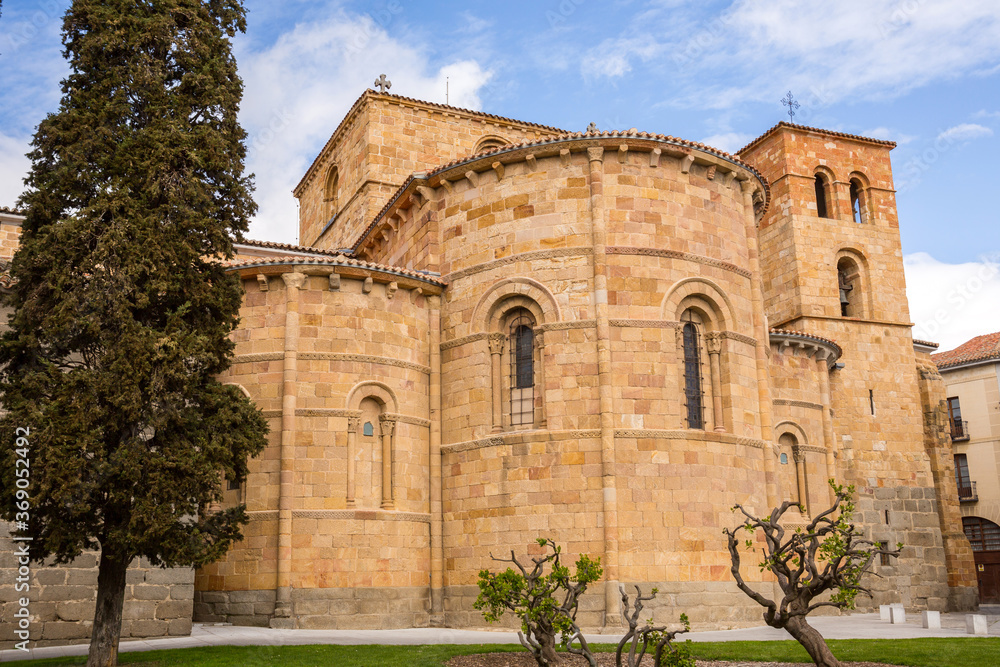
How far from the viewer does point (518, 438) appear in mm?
17641

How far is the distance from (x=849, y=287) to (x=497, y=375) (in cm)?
1680

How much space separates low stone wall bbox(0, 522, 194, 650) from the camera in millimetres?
13906

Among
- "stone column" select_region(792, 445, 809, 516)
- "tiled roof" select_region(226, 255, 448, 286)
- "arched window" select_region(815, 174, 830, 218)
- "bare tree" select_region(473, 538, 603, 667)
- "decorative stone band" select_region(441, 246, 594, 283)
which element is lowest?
"bare tree" select_region(473, 538, 603, 667)

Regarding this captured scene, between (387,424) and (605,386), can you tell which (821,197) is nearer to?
(605,386)

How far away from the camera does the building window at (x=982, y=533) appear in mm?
37531

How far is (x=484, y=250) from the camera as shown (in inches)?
750

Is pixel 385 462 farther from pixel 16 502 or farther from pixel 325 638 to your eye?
pixel 16 502

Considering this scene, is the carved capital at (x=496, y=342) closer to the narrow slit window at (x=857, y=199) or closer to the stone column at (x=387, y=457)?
the stone column at (x=387, y=457)

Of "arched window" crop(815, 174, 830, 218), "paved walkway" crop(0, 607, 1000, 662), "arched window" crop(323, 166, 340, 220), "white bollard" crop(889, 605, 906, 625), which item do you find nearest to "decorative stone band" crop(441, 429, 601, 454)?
"paved walkway" crop(0, 607, 1000, 662)

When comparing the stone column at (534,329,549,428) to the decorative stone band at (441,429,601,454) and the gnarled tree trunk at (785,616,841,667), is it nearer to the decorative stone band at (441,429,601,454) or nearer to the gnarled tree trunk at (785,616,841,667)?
the decorative stone band at (441,429,601,454)

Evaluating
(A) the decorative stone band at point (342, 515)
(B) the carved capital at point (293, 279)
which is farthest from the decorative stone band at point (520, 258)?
(A) the decorative stone band at point (342, 515)

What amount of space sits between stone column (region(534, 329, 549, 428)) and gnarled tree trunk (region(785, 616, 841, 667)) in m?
8.07

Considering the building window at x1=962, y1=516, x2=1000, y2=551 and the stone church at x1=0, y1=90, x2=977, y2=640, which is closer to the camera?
the stone church at x1=0, y1=90, x2=977, y2=640

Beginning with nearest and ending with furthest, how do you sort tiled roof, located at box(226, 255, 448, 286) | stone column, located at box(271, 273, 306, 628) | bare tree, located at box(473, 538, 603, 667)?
bare tree, located at box(473, 538, 603, 667) → stone column, located at box(271, 273, 306, 628) → tiled roof, located at box(226, 255, 448, 286)
